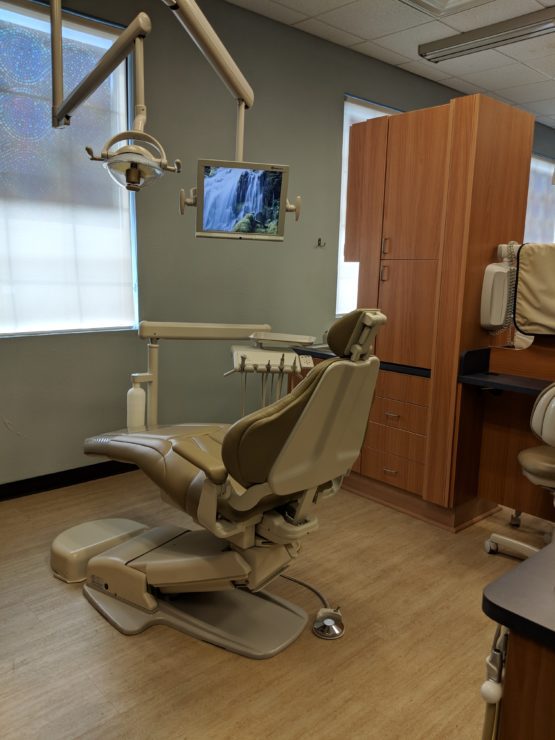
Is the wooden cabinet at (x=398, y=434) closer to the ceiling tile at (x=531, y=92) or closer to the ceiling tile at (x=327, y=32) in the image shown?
the ceiling tile at (x=327, y=32)

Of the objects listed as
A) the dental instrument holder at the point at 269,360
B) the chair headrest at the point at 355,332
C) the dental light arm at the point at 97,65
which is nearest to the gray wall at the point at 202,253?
the dental instrument holder at the point at 269,360

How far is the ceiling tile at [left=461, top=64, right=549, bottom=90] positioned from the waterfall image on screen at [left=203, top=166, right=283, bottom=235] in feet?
11.7

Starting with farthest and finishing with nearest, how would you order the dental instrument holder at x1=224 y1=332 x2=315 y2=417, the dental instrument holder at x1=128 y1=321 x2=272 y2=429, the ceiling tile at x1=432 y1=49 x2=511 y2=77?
the ceiling tile at x1=432 y1=49 x2=511 y2=77
the dental instrument holder at x1=128 y1=321 x2=272 y2=429
the dental instrument holder at x1=224 y1=332 x2=315 y2=417

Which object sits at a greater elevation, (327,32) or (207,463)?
(327,32)

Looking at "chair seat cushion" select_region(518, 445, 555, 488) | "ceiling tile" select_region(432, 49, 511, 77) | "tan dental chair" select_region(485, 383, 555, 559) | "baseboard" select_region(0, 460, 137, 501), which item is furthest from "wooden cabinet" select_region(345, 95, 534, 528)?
"ceiling tile" select_region(432, 49, 511, 77)

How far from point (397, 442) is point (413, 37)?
2.95 meters

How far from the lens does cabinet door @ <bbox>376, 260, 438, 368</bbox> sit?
290 cm

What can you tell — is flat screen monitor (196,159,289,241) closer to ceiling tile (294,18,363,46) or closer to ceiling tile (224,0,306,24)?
ceiling tile (224,0,306,24)

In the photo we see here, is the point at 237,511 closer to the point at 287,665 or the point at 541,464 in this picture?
the point at 287,665

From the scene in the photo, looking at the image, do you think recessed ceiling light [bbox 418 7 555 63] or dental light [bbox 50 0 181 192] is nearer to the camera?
dental light [bbox 50 0 181 192]

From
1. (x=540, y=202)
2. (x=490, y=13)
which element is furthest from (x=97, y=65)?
(x=540, y=202)

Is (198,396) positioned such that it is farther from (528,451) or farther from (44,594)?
(528,451)

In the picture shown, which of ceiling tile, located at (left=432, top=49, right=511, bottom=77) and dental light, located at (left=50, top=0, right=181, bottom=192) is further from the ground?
ceiling tile, located at (left=432, top=49, right=511, bottom=77)

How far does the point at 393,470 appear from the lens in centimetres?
312
